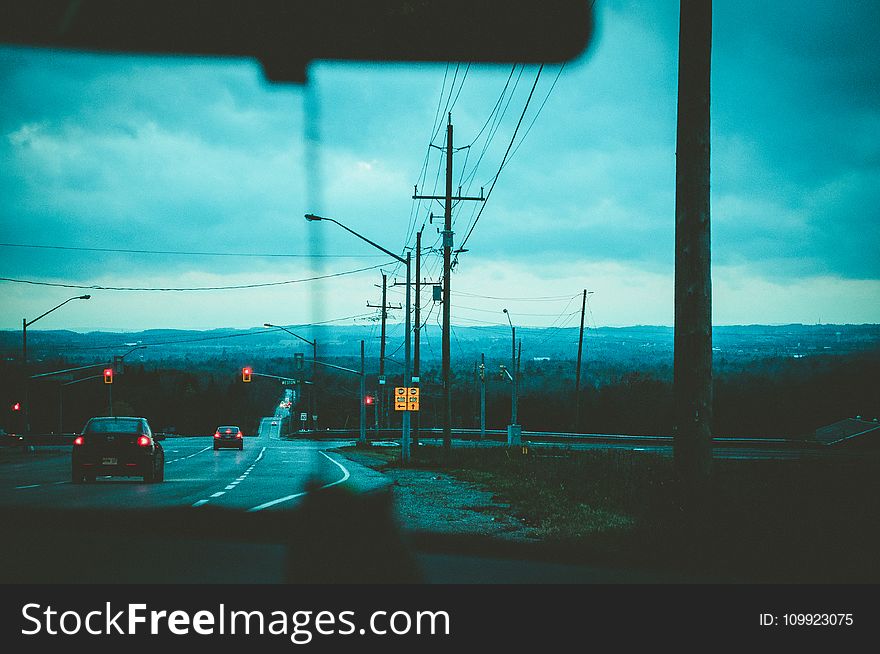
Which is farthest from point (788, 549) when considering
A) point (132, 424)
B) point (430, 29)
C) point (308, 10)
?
point (132, 424)

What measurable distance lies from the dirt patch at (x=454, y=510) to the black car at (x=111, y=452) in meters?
6.55

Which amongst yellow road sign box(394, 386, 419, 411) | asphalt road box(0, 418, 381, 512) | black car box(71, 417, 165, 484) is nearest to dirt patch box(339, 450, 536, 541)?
asphalt road box(0, 418, 381, 512)

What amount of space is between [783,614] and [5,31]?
720 centimetres

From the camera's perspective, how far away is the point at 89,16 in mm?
6199

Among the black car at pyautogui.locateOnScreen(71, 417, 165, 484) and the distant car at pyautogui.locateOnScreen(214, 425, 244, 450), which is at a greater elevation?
the black car at pyautogui.locateOnScreen(71, 417, 165, 484)

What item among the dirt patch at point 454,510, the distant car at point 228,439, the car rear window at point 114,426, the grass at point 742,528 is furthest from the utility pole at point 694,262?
the distant car at point 228,439

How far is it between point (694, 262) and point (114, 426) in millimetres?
17192

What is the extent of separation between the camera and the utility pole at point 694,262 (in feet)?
30.2

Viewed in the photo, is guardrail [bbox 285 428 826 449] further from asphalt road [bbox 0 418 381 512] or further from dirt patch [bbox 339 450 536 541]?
asphalt road [bbox 0 418 381 512]

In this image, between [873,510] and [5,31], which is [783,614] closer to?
[873,510]

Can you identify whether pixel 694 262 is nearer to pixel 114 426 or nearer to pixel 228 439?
pixel 114 426

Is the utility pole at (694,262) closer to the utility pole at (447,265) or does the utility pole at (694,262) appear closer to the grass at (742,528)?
the grass at (742,528)

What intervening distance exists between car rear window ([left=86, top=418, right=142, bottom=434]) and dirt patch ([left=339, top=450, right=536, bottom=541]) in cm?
702

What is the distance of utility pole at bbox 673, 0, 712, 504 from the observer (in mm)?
9195
